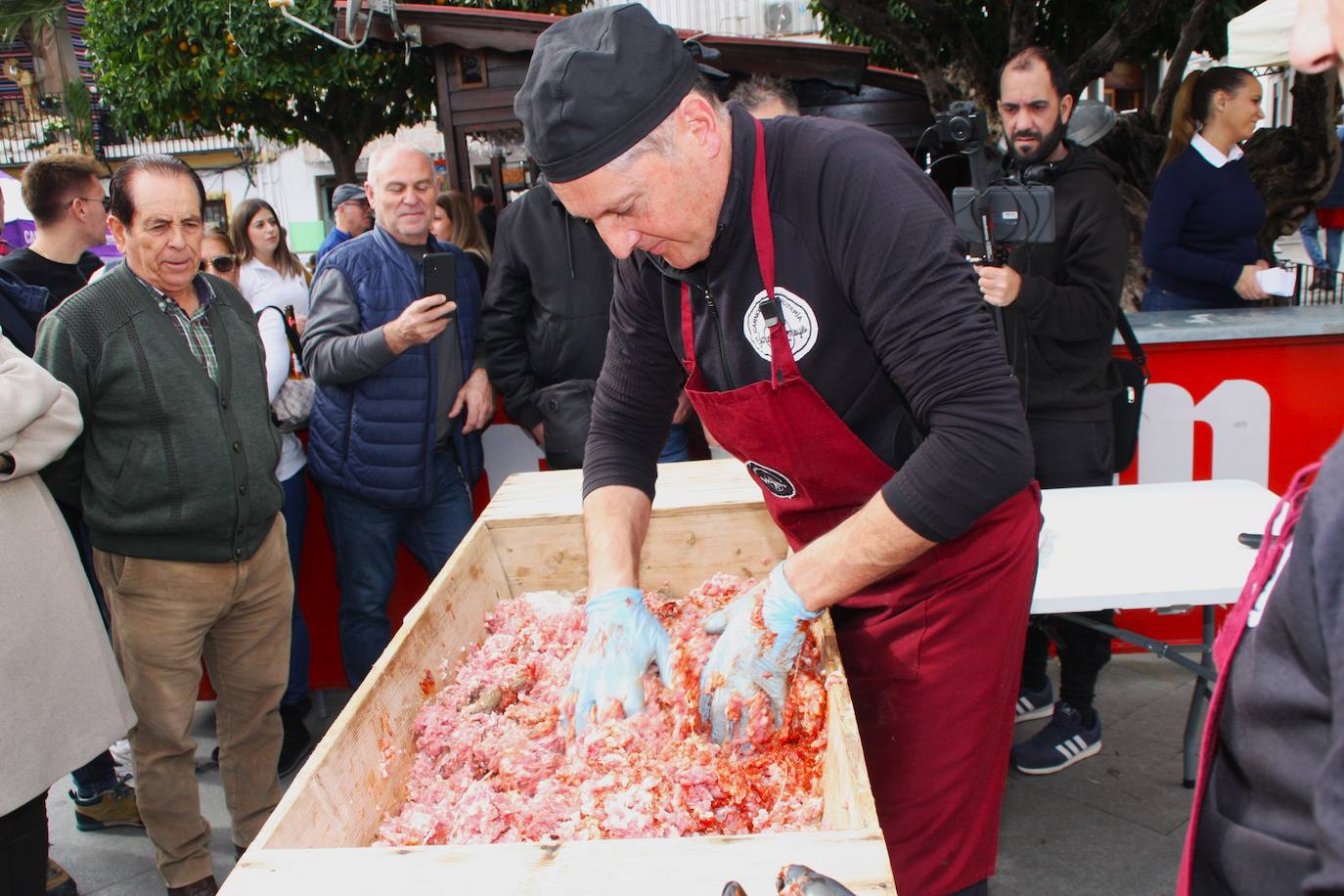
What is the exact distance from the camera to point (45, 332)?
9.26ft

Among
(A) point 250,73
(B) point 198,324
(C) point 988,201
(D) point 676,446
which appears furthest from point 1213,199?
(A) point 250,73

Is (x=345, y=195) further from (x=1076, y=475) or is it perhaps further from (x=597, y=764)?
(x=597, y=764)

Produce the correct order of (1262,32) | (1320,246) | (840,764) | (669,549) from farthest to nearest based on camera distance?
(1320,246) → (1262,32) → (669,549) → (840,764)

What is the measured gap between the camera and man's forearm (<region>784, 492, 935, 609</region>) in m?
1.68

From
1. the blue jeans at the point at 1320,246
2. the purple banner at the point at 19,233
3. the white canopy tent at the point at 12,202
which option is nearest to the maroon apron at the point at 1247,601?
the purple banner at the point at 19,233

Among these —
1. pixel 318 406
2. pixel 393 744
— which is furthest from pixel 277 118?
pixel 393 744

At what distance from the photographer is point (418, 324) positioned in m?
3.62

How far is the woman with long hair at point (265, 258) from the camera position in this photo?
540 cm

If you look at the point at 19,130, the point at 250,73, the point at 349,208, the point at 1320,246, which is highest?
the point at 19,130

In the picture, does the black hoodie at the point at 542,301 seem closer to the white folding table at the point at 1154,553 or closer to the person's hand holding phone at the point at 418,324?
the person's hand holding phone at the point at 418,324

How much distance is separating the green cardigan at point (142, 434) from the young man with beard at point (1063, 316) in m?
2.32

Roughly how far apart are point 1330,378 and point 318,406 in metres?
3.89

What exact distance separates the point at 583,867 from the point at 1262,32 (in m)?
9.05

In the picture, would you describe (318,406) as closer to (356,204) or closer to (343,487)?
(343,487)
